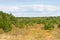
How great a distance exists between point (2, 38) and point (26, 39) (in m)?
2.37

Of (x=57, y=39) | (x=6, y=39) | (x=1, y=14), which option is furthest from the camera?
(x=1, y=14)

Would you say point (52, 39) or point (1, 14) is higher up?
point (1, 14)

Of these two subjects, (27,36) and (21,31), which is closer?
(27,36)

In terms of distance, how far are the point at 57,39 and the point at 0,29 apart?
9.86m

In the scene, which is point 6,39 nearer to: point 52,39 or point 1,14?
point 52,39

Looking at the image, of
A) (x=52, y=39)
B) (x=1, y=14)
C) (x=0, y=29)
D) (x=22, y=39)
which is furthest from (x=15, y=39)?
(x=1, y=14)

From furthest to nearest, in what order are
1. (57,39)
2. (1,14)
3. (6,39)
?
(1,14), (57,39), (6,39)

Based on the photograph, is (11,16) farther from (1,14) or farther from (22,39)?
(22,39)

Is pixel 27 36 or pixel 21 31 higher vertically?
pixel 21 31

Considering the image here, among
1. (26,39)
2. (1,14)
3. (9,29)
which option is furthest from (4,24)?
(26,39)

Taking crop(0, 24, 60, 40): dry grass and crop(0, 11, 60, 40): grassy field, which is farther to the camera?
crop(0, 11, 60, 40): grassy field

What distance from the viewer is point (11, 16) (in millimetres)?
43500

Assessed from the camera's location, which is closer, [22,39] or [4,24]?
[22,39]

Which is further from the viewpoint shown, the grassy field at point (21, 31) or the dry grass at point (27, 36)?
the grassy field at point (21, 31)
